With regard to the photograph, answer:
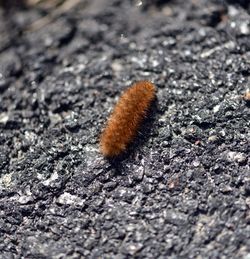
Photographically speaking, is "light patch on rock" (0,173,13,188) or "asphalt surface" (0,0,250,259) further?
"light patch on rock" (0,173,13,188)

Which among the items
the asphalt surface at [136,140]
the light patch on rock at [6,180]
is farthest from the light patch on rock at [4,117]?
the light patch on rock at [6,180]

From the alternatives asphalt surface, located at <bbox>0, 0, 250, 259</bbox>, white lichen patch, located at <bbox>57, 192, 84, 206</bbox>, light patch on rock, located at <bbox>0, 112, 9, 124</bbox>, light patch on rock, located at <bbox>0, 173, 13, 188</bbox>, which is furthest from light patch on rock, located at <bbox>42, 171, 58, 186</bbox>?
light patch on rock, located at <bbox>0, 112, 9, 124</bbox>

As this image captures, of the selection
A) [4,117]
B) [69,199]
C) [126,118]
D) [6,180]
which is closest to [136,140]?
[126,118]

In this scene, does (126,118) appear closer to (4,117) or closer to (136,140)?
(136,140)

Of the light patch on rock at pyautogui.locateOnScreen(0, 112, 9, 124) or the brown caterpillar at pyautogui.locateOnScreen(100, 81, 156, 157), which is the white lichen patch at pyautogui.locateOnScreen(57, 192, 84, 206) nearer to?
the brown caterpillar at pyautogui.locateOnScreen(100, 81, 156, 157)

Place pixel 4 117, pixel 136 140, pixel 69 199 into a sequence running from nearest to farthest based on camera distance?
pixel 69 199 < pixel 136 140 < pixel 4 117
